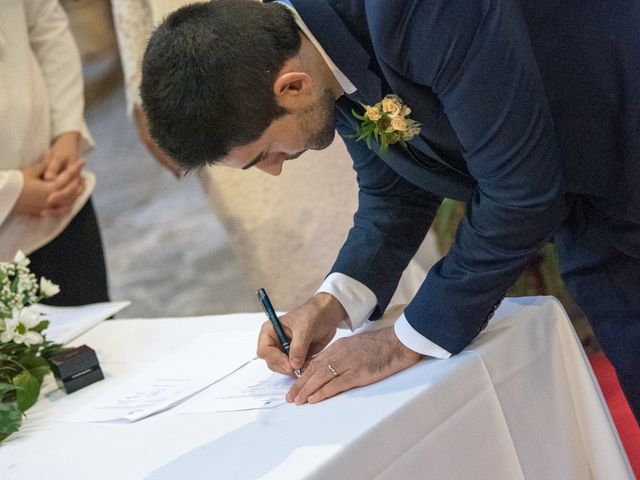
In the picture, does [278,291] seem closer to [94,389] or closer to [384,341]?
[94,389]

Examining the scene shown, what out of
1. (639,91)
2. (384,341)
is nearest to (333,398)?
(384,341)

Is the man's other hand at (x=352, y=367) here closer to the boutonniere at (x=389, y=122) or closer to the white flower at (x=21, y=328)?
the boutonniere at (x=389, y=122)

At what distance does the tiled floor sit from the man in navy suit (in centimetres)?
321

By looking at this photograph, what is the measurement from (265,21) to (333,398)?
0.55 m

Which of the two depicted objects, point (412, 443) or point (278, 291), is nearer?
point (412, 443)

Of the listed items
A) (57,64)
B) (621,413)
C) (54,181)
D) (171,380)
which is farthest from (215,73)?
(621,413)

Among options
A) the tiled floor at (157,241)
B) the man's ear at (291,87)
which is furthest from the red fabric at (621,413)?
the tiled floor at (157,241)

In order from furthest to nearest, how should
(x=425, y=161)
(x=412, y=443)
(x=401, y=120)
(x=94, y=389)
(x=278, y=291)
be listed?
(x=278, y=291) < (x=94, y=389) < (x=425, y=161) < (x=401, y=120) < (x=412, y=443)

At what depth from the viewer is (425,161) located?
1572mm

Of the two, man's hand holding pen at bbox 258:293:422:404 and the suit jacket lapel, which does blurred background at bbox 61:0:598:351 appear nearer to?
man's hand holding pen at bbox 258:293:422:404

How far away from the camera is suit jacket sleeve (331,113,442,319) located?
5.72 ft

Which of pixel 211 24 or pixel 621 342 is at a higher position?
pixel 211 24

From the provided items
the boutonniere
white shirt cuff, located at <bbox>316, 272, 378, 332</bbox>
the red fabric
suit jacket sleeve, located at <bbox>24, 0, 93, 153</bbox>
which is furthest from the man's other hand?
suit jacket sleeve, located at <bbox>24, 0, 93, 153</bbox>

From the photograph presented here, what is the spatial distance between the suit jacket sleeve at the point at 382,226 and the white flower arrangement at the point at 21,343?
1.96 ft
